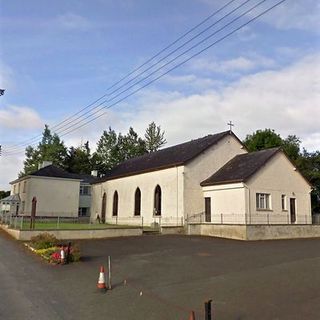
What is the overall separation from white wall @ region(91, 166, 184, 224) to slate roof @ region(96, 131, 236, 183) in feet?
1.63

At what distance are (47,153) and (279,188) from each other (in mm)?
54302

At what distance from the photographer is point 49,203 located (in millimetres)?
49562

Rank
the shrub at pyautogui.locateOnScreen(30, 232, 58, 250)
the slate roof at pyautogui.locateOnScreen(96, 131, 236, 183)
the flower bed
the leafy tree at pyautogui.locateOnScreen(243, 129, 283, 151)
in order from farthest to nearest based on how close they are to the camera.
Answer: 1. the leafy tree at pyautogui.locateOnScreen(243, 129, 283, 151)
2. the slate roof at pyautogui.locateOnScreen(96, 131, 236, 183)
3. the shrub at pyautogui.locateOnScreen(30, 232, 58, 250)
4. the flower bed

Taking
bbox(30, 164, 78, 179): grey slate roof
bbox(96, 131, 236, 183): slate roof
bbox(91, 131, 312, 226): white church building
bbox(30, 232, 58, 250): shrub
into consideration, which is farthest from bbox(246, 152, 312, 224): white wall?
bbox(30, 164, 78, 179): grey slate roof

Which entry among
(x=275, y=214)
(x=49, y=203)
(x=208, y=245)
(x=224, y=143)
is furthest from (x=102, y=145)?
(x=208, y=245)

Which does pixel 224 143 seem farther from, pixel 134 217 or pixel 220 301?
pixel 220 301

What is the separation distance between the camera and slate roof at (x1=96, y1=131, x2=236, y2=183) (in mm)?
34406

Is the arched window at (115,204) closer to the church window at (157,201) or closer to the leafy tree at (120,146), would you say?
the church window at (157,201)

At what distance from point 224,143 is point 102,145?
4428cm

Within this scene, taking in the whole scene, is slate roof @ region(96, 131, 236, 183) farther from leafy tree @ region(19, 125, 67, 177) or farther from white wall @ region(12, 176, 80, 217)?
leafy tree @ region(19, 125, 67, 177)

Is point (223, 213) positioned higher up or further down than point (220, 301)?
higher up

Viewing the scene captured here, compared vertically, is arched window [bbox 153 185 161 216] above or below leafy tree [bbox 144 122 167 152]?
below

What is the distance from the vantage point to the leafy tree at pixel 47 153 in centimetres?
7659

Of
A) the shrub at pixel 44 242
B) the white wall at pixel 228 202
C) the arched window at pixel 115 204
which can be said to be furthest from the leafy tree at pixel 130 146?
the shrub at pixel 44 242
